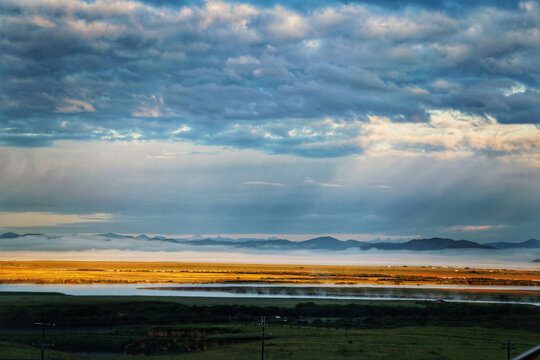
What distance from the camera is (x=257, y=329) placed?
6644 cm

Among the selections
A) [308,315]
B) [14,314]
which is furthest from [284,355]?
[14,314]

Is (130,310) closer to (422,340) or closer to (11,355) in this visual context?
(11,355)

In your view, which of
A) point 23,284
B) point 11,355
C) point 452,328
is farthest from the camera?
point 23,284

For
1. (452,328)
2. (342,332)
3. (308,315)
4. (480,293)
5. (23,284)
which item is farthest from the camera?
(23,284)

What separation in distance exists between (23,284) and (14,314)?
63.4 meters

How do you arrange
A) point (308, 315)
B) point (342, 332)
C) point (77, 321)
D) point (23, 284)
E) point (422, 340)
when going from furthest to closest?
point (23, 284), point (308, 315), point (77, 321), point (342, 332), point (422, 340)

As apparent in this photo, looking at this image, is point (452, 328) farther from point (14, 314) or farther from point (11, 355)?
point (14, 314)

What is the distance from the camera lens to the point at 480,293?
117 meters

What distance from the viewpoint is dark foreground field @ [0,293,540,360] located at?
52.0 m

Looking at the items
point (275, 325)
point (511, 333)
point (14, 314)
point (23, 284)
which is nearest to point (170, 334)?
point (275, 325)

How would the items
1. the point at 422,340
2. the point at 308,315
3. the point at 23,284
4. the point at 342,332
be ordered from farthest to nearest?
the point at 23,284 → the point at 308,315 → the point at 342,332 → the point at 422,340

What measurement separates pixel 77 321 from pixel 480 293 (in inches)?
3159

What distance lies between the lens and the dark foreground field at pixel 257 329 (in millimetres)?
52031

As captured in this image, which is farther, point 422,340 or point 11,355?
point 422,340
